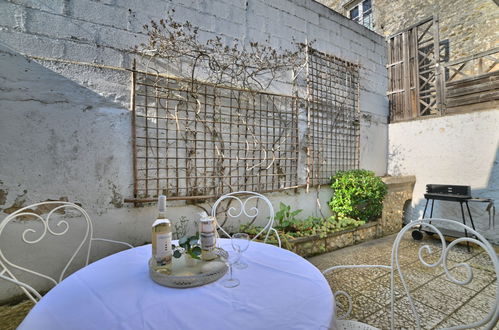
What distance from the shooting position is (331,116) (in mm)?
3291

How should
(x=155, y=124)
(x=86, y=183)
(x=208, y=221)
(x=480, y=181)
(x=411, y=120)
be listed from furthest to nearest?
(x=411, y=120)
(x=480, y=181)
(x=155, y=124)
(x=86, y=183)
(x=208, y=221)

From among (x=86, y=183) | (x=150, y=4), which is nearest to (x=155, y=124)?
(x=86, y=183)

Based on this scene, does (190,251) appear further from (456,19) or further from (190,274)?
(456,19)

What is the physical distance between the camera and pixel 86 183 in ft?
6.03

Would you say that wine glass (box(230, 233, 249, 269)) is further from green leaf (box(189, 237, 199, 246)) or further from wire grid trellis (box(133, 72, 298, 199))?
wire grid trellis (box(133, 72, 298, 199))

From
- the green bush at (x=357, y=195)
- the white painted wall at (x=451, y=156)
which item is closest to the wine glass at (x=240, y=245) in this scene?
the green bush at (x=357, y=195)

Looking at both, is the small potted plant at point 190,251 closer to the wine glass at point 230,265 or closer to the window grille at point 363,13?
the wine glass at point 230,265

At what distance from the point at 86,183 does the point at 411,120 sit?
15.2ft

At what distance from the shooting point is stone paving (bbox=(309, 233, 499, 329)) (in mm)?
1544

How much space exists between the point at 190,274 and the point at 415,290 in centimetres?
201

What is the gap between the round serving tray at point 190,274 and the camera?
80 centimetres

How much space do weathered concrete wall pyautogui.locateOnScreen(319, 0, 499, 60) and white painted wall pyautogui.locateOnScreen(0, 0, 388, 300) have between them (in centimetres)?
537

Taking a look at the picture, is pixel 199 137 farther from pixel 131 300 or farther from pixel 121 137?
pixel 131 300

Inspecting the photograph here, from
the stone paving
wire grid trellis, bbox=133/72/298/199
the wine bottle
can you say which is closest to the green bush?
the stone paving
